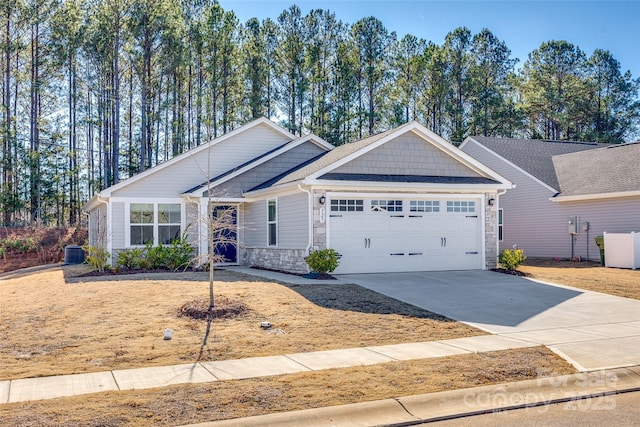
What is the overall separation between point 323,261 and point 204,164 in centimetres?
808

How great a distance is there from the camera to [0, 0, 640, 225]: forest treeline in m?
33.7

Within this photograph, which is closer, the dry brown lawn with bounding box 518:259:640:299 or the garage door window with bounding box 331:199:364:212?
the dry brown lawn with bounding box 518:259:640:299

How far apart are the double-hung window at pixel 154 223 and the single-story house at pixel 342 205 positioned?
1.4 inches

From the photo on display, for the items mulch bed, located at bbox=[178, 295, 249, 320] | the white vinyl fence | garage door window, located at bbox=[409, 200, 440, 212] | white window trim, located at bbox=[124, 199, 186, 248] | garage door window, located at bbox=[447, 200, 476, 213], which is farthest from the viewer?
white window trim, located at bbox=[124, 199, 186, 248]

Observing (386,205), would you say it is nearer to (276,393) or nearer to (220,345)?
(220,345)

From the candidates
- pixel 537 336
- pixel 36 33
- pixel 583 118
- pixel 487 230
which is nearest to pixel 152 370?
pixel 537 336

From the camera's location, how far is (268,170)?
21219mm

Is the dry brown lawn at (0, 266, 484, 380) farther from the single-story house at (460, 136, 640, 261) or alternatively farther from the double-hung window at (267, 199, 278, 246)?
the single-story house at (460, 136, 640, 261)

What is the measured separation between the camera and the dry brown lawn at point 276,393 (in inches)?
212

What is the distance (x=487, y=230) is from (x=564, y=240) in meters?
7.50

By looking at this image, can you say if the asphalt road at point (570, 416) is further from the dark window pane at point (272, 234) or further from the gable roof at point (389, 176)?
the dark window pane at point (272, 234)

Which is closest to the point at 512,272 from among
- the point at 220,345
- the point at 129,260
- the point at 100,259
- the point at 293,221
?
the point at 293,221

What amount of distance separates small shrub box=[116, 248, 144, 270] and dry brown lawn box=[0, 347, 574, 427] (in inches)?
507

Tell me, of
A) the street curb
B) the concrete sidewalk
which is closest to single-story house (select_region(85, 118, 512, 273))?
the concrete sidewalk
